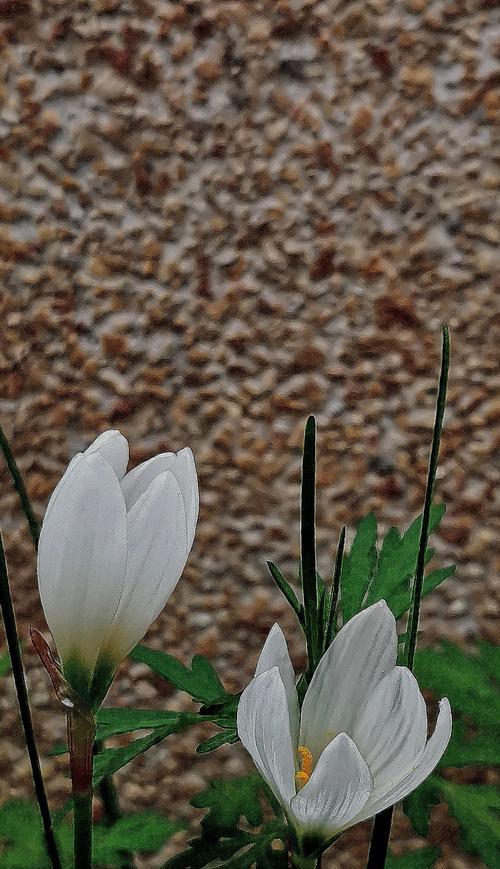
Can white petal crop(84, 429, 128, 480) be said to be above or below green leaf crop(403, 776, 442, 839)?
above

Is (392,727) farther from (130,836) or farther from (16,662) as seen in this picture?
(130,836)

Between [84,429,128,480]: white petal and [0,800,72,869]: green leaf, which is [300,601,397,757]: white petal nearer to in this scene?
[84,429,128,480]: white petal

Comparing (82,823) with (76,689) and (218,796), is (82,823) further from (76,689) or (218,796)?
(218,796)

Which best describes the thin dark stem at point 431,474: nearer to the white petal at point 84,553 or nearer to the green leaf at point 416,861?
the white petal at point 84,553

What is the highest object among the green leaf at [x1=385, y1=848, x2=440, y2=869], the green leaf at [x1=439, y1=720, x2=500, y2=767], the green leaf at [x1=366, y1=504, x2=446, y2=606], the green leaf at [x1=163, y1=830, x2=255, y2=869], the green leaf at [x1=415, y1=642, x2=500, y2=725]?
the green leaf at [x1=366, y1=504, x2=446, y2=606]

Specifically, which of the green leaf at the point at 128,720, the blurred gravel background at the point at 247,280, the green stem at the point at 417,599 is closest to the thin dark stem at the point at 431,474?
the green stem at the point at 417,599

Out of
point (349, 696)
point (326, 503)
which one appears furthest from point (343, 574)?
point (326, 503)

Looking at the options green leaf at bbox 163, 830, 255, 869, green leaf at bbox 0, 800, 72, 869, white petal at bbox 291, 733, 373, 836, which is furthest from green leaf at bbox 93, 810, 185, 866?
white petal at bbox 291, 733, 373, 836
